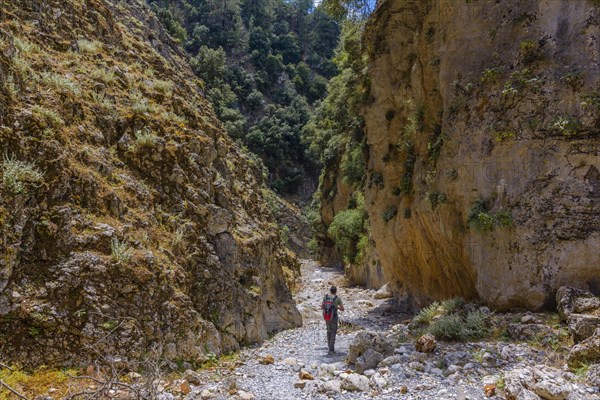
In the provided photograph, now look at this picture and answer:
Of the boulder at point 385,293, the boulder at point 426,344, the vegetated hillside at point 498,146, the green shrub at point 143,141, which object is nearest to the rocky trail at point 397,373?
the boulder at point 426,344

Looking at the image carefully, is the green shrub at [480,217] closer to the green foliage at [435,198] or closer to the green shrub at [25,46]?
the green foliage at [435,198]

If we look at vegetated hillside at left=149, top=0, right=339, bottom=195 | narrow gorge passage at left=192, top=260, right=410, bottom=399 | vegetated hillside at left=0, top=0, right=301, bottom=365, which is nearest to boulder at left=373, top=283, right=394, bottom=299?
narrow gorge passage at left=192, top=260, right=410, bottom=399

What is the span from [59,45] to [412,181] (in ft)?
38.0

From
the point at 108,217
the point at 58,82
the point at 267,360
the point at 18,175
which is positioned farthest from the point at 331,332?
the point at 58,82

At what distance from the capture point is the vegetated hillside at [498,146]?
914cm

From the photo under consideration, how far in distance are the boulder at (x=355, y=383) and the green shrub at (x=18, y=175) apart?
608 cm

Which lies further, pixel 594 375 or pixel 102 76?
pixel 102 76

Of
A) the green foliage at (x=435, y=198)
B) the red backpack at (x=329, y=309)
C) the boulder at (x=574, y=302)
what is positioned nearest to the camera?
the boulder at (x=574, y=302)

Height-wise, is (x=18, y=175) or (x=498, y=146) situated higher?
(x=498, y=146)

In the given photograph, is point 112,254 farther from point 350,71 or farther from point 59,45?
point 350,71

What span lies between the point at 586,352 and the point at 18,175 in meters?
9.46

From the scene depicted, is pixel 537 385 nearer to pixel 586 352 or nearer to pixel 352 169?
pixel 586 352

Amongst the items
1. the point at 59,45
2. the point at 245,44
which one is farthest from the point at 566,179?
the point at 245,44

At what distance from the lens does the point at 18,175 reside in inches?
264
